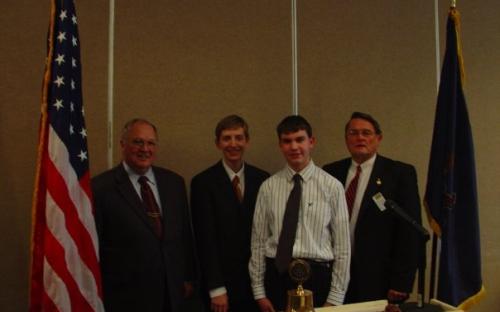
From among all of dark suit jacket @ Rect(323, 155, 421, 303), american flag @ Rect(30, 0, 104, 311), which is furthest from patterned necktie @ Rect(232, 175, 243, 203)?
american flag @ Rect(30, 0, 104, 311)

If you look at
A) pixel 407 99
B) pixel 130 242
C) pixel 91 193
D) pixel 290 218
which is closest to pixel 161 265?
pixel 130 242

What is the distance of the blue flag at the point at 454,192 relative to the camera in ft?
8.59

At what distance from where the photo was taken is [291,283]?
213 cm

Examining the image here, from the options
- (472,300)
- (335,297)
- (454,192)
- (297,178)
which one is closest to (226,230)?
(297,178)

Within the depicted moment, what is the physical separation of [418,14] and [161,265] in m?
2.58

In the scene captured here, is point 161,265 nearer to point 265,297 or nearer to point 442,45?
point 265,297

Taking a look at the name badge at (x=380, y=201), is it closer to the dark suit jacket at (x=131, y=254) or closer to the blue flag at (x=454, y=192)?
the blue flag at (x=454, y=192)

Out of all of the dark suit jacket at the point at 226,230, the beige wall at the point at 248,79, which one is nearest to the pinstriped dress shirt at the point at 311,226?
the dark suit jacket at the point at 226,230

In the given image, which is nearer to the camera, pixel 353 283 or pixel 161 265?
pixel 161 265

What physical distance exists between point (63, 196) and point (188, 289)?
2.71 ft

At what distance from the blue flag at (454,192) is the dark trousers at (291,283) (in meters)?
0.85

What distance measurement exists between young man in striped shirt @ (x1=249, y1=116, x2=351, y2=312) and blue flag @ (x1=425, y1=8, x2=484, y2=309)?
2.54 ft

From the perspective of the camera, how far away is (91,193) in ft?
6.98

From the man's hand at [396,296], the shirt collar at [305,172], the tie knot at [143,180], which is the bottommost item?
the man's hand at [396,296]
